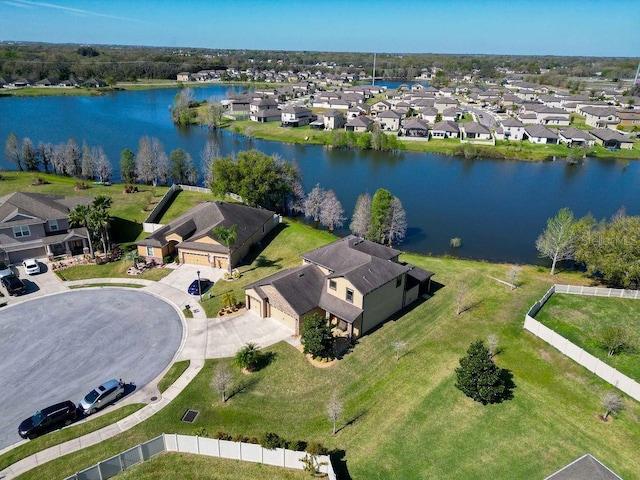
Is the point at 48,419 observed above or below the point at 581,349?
below

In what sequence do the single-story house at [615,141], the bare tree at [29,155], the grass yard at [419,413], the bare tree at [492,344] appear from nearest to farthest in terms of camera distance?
1. the grass yard at [419,413]
2. the bare tree at [492,344]
3. the bare tree at [29,155]
4. the single-story house at [615,141]

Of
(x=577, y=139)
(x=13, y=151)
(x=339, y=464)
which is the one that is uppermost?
(x=577, y=139)

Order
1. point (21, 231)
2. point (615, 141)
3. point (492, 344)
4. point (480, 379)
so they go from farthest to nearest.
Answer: point (615, 141)
point (21, 231)
point (492, 344)
point (480, 379)

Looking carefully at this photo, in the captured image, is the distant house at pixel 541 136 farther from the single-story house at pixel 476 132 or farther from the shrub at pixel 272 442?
the shrub at pixel 272 442

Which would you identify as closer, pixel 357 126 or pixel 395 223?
pixel 395 223

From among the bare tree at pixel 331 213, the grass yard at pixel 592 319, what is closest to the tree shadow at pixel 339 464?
the grass yard at pixel 592 319

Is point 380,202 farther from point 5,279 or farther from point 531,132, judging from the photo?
point 531,132

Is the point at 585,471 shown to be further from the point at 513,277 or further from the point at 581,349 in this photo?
the point at 513,277

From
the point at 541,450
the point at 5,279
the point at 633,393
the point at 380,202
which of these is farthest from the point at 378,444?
the point at 5,279

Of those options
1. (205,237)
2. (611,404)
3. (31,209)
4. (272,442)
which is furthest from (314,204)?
(611,404)
